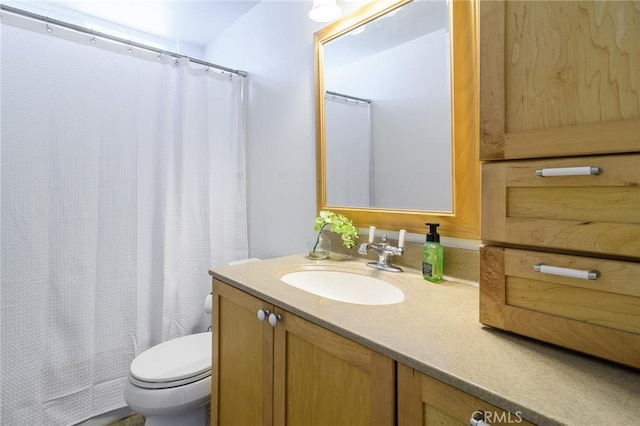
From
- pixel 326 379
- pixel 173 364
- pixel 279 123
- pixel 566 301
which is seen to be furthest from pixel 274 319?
pixel 279 123

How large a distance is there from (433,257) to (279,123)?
1.23 m

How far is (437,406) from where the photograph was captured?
569 millimetres

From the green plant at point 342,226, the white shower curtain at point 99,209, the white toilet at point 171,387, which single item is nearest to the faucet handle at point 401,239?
the green plant at point 342,226

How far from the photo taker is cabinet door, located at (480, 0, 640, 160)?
1.73ft

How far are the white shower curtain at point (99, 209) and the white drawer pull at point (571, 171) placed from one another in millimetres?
1814

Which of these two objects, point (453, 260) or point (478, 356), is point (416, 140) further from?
point (478, 356)

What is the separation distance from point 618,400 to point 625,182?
0.33 m

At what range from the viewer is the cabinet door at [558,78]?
528 mm

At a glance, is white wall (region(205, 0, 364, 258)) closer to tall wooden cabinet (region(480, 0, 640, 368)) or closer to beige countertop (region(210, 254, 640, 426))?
beige countertop (region(210, 254, 640, 426))

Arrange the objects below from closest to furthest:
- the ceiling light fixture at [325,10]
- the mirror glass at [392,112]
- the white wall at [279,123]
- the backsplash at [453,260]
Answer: the backsplash at [453,260] → the mirror glass at [392,112] → the ceiling light fixture at [325,10] → the white wall at [279,123]

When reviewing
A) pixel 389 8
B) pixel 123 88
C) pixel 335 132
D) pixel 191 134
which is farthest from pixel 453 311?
pixel 123 88

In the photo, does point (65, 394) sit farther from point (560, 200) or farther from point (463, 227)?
point (560, 200)

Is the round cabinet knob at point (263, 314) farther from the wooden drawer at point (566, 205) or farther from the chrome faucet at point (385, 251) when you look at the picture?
the wooden drawer at point (566, 205)

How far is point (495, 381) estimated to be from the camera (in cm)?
51
